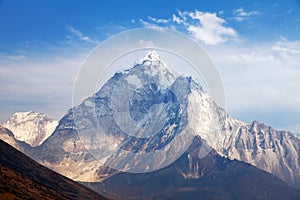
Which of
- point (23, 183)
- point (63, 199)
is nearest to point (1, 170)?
point (23, 183)

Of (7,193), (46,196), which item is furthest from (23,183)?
(7,193)

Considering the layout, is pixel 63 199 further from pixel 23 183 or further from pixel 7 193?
pixel 7 193

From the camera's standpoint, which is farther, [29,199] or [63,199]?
[63,199]

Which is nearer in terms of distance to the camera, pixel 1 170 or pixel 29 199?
pixel 29 199

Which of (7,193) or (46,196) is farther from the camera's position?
(46,196)

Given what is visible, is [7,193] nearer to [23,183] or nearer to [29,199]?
[29,199]

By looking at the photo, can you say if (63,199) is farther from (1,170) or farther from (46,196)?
(1,170)
